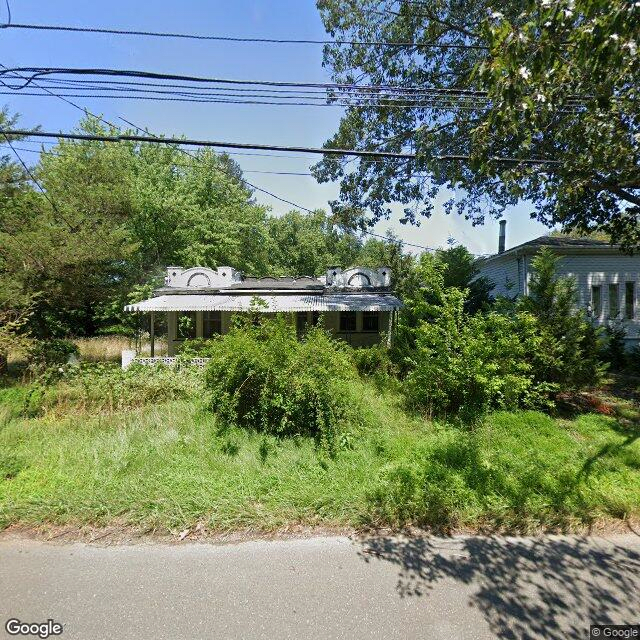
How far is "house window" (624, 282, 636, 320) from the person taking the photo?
13.5m

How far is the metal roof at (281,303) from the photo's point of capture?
37.5ft

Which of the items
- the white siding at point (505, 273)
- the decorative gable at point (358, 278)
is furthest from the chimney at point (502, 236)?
the decorative gable at point (358, 278)

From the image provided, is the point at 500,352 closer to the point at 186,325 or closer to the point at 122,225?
the point at 186,325

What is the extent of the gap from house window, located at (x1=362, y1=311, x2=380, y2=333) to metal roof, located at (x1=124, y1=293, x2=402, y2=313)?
107 cm

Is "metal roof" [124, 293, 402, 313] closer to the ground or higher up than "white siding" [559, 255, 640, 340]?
closer to the ground

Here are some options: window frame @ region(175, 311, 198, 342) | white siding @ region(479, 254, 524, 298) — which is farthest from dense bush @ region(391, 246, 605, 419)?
window frame @ region(175, 311, 198, 342)

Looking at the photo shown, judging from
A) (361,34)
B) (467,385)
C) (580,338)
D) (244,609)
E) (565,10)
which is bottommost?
(244,609)

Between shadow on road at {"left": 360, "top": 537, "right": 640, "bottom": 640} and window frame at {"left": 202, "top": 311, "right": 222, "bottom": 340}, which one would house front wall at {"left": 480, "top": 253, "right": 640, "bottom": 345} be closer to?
window frame at {"left": 202, "top": 311, "right": 222, "bottom": 340}

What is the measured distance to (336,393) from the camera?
491 centimetres

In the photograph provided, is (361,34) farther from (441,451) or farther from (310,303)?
(441,451)

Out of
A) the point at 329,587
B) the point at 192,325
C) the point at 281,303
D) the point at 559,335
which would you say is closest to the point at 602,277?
the point at 559,335

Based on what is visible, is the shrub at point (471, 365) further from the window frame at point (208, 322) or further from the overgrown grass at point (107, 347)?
the overgrown grass at point (107, 347)

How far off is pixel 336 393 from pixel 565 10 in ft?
14.2

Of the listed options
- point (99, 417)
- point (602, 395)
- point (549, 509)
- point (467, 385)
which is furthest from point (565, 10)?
point (602, 395)
